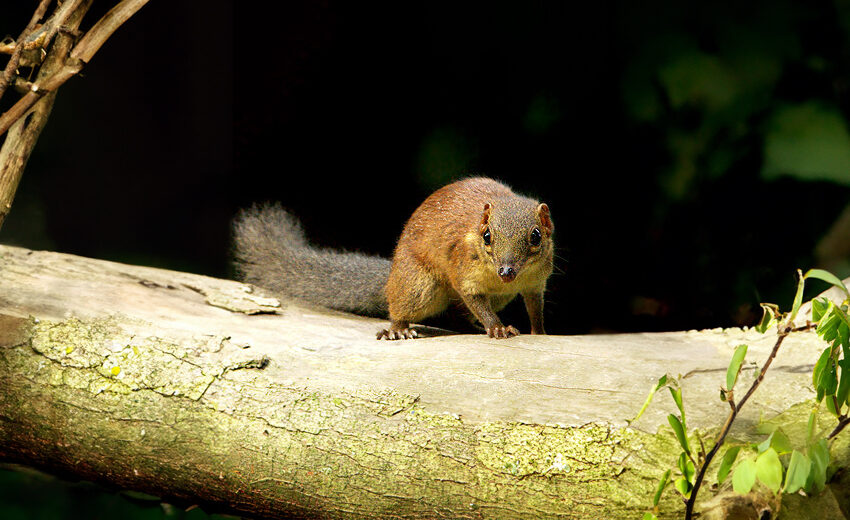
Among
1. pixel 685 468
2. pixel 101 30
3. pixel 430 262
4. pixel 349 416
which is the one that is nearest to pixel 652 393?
pixel 685 468

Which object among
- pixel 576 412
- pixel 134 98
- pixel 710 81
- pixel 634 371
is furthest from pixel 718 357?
pixel 134 98

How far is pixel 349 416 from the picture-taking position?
5.48 ft

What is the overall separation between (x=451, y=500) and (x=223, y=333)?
2.46 ft

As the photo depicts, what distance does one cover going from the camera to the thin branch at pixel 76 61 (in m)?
1.88

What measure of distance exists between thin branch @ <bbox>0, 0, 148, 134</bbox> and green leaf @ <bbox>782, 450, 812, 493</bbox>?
181 cm

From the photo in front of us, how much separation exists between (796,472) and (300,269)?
5.88ft

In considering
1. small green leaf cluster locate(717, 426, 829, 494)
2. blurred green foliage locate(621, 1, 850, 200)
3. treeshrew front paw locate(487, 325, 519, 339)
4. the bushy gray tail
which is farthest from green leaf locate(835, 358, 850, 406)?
the bushy gray tail

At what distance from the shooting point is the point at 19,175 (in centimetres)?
198

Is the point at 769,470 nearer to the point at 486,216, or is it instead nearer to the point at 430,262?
the point at 486,216

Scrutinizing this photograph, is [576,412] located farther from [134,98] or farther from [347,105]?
[134,98]

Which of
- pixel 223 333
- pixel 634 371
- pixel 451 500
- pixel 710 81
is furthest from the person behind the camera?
pixel 710 81

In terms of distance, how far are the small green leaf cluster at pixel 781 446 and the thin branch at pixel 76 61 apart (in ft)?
5.29

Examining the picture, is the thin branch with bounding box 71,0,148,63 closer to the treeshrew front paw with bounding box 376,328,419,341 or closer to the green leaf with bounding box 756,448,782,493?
the treeshrew front paw with bounding box 376,328,419,341

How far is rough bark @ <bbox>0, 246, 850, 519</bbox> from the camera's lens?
1562mm
